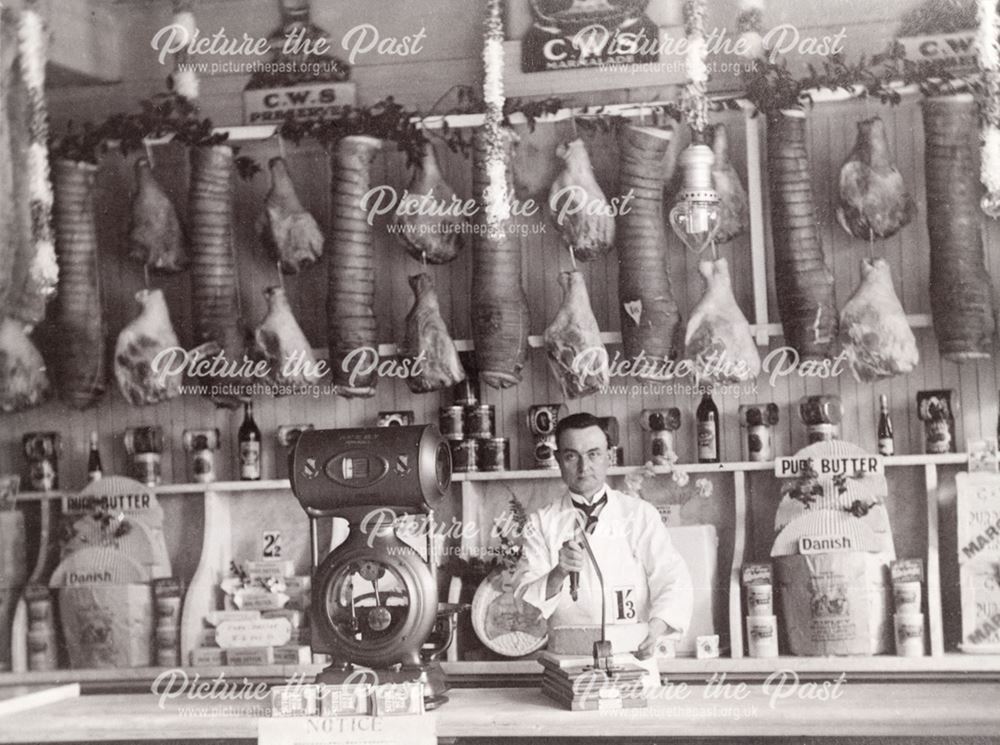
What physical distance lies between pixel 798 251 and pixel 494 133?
4.06 ft

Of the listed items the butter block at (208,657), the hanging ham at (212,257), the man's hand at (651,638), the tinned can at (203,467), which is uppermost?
the hanging ham at (212,257)

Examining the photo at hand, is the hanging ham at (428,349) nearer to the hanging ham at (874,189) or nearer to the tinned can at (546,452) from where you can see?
the tinned can at (546,452)

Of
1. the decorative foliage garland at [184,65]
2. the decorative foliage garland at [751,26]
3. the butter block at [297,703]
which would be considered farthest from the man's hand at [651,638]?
the decorative foliage garland at [184,65]

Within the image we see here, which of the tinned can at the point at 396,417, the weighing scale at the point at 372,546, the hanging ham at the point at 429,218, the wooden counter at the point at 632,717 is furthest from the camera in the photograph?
the tinned can at the point at 396,417

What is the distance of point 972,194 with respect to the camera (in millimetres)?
4582

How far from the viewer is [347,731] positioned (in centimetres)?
311

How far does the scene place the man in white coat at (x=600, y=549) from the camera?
3828mm

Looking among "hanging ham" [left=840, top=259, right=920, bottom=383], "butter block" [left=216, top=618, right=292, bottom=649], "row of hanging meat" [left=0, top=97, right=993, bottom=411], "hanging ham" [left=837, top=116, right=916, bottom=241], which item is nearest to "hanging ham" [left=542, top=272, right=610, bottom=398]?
"row of hanging meat" [left=0, top=97, right=993, bottom=411]

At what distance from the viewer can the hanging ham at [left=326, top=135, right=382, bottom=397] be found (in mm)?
4980

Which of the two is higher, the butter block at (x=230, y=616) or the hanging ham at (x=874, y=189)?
the hanging ham at (x=874, y=189)

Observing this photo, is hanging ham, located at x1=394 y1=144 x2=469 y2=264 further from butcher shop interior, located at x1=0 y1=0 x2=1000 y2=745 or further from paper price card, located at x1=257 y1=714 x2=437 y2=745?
paper price card, located at x1=257 y1=714 x2=437 y2=745

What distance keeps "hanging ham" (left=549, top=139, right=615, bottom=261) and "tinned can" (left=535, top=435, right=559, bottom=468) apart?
76cm

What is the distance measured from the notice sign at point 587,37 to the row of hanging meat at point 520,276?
1.62ft

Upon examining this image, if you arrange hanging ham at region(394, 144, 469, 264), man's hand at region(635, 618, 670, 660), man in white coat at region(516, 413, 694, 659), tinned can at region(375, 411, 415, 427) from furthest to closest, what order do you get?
tinned can at region(375, 411, 415, 427) < hanging ham at region(394, 144, 469, 264) < man in white coat at region(516, 413, 694, 659) < man's hand at region(635, 618, 670, 660)
